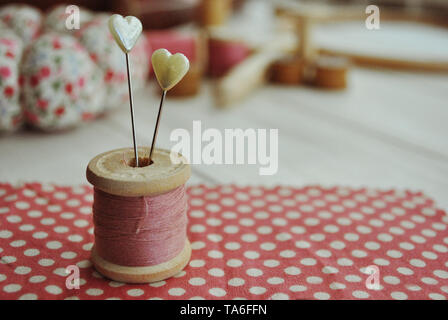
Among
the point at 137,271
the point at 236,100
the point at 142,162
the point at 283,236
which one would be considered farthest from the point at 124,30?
the point at 236,100

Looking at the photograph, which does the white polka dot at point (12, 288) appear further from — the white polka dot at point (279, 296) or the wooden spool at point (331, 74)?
the wooden spool at point (331, 74)

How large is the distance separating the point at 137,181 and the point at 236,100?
3.35 feet

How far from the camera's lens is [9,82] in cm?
127

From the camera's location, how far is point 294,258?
0.88m

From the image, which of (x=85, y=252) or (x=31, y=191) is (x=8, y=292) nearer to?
(x=85, y=252)

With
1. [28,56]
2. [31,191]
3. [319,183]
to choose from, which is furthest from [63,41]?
[319,183]

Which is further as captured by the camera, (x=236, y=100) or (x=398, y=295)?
(x=236, y=100)

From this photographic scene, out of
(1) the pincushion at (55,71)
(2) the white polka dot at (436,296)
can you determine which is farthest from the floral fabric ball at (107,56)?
(2) the white polka dot at (436,296)

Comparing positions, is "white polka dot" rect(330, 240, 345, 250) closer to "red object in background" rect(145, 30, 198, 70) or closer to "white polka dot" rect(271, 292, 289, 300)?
"white polka dot" rect(271, 292, 289, 300)

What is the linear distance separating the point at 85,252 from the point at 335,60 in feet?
4.36

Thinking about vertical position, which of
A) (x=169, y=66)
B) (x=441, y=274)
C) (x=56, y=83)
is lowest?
(x=441, y=274)

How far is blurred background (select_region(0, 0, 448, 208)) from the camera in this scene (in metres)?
1.25

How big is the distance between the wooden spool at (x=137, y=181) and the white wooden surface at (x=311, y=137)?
1.18 feet

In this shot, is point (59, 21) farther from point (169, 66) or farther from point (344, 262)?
point (344, 262)
